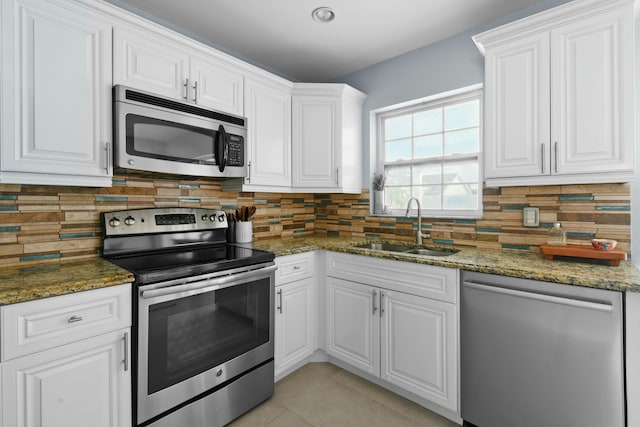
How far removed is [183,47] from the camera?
1.96 m

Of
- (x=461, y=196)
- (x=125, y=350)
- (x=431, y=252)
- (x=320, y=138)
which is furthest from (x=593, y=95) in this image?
(x=125, y=350)

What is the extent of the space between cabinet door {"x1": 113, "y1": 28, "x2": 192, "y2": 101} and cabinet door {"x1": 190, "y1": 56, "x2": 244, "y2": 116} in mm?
63

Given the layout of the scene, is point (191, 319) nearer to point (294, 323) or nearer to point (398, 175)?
point (294, 323)

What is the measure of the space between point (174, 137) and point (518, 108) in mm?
2041

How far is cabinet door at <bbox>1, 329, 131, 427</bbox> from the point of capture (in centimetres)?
118

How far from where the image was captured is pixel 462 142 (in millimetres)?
2492

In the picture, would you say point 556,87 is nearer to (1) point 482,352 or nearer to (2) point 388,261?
(2) point 388,261

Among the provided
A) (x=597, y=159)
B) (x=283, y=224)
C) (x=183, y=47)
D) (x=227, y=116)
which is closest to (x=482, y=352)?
(x=597, y=159)

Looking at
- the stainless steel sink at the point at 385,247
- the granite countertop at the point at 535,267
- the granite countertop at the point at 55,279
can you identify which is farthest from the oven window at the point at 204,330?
the stainless steel sink at the point at 385,247

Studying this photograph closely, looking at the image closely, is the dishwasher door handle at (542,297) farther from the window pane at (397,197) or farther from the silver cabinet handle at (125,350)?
the silver cabinet handle at (125,350)

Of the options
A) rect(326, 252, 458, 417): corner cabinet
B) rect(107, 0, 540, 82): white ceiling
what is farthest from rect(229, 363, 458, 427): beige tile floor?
rect(107, 0, 540, 82): white ceiling

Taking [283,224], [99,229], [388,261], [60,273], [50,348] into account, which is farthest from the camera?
[283,224]

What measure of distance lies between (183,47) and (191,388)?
6.47ft

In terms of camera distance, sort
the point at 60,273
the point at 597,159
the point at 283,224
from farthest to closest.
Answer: the point at 283,224 → the point at 597,159 → the point at 60,273
